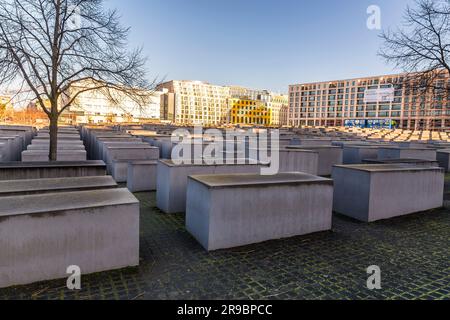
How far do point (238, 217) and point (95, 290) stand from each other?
9.70ft

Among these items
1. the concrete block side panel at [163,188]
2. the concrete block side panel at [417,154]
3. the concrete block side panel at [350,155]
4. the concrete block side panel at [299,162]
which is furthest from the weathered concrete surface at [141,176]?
the concrete block side panel at [417,154]

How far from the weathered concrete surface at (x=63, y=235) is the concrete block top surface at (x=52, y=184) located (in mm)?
852

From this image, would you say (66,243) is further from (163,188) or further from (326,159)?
(326,159)

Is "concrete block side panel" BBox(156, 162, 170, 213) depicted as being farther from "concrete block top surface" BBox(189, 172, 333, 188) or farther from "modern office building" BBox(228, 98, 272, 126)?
"modern office building" BBox(228, 98, 272, 126)

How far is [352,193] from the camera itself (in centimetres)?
872

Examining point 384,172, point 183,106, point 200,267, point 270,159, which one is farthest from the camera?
point 183,106

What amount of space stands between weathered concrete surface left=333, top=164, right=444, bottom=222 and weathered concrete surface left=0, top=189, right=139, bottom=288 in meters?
6.10

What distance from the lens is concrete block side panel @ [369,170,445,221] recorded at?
831cm

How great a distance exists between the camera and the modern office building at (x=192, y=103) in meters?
165

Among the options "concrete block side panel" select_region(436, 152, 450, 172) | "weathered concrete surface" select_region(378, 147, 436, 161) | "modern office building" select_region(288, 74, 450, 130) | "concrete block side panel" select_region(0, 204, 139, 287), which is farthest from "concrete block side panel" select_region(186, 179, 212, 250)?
"modern office building" select_region(288, 74, 450, 130)

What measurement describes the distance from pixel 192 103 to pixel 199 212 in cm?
16523
